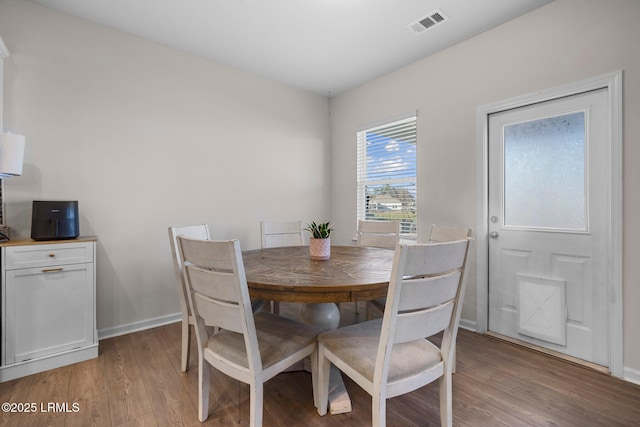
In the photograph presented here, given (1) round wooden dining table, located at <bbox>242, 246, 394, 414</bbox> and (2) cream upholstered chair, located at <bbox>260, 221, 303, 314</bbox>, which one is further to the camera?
(2) cream upholstered chair, located at <bbox>260, 221, 303, 314</bbox>

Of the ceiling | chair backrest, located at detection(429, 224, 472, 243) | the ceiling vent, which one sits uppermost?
the ceiling

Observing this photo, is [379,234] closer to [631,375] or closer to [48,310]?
[631,375]

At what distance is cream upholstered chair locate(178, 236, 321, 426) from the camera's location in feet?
3.93

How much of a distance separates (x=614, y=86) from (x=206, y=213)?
347cm

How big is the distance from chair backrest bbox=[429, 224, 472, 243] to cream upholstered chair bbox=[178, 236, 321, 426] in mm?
1124

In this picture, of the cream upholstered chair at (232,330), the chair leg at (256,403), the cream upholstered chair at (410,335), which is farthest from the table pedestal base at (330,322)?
the chair leg at (256,403)

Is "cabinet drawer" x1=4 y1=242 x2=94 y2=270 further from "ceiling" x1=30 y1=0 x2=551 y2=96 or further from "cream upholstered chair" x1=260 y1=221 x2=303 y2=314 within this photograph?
"ceiling" x1=30 y1=0 x2=551 y2=96

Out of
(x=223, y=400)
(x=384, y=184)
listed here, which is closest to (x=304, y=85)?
(x=384, y=184)

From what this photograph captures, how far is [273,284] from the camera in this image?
4.35 feet

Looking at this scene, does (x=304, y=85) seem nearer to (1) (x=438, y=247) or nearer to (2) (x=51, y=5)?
(2) (x=51, y=5)

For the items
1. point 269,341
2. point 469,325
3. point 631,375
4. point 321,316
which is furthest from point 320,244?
point 631,375

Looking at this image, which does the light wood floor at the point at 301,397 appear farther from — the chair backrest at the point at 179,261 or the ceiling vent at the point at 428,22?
the ceiling vent at the point at 428,22

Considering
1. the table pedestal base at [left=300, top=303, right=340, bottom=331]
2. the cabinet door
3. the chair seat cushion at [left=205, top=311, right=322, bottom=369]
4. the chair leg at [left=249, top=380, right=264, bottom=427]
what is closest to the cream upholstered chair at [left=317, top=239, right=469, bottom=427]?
the chair seat cushion at [left=205, top=311, right=322, bottom=369]

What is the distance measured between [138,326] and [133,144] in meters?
1.67
